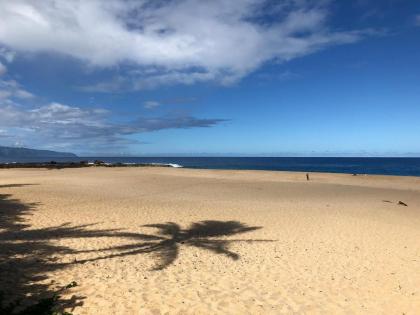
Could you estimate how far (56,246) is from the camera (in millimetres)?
13281

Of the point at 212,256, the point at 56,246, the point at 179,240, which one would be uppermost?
the point at 56,246

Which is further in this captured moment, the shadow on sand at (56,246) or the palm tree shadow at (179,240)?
the palm tree shadow at (179,240)

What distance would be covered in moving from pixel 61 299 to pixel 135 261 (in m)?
3.73

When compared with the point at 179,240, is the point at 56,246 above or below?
above

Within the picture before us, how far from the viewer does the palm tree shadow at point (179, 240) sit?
1305cm

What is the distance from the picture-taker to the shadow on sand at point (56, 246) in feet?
29.7

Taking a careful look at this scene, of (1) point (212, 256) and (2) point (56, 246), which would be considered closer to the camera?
(1) point (212, 256)

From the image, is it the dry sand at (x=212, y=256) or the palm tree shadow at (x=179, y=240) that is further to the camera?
the palm tree shadow at (x=179, y=240)

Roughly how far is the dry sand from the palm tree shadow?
43 millimetres

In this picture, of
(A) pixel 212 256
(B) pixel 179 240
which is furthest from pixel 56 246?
(A) pixel 212 256

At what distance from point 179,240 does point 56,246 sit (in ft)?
15.5

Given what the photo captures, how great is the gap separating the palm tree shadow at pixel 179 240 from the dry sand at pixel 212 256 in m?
0.04

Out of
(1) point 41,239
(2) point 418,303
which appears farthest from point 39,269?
(2) point 418,303

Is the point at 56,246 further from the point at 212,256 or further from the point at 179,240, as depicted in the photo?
the point at 212,256
